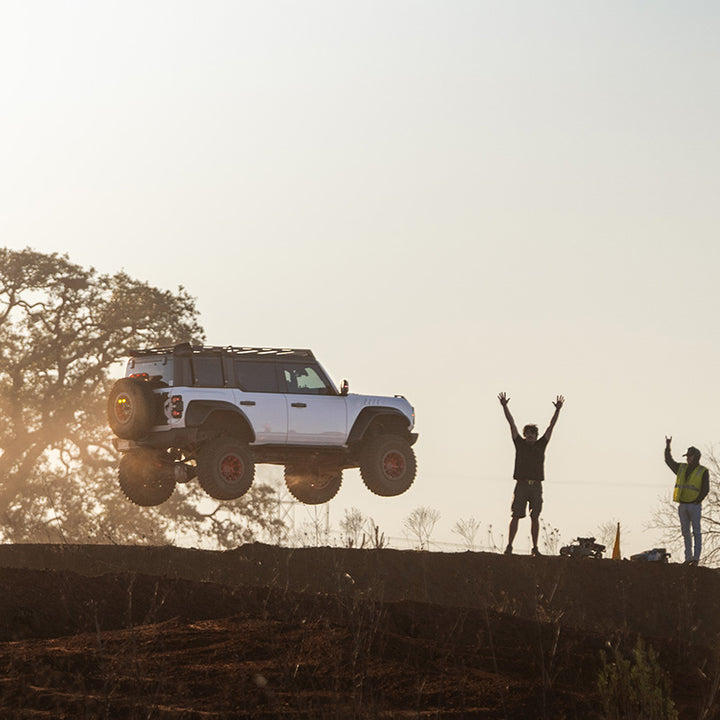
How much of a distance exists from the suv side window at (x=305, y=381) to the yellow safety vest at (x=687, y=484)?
518 centimetres

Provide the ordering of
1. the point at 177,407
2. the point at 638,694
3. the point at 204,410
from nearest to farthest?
the point at 638,694, the point at 177,407, the point at 204,410

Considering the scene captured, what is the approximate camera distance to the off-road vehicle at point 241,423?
1830 cm

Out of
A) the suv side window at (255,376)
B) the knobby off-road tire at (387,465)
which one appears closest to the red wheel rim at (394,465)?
the knobby off-road tire at (387,465)

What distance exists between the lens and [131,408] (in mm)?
18219

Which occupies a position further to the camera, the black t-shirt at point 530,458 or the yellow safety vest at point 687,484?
the yellow safety vest at point 687,484

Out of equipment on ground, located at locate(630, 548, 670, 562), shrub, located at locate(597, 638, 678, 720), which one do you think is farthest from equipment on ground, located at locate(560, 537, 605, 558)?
shrub, located at locate(597, 638, 678, 720)

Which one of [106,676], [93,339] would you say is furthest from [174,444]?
[93,339]

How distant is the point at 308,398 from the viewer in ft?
62.8

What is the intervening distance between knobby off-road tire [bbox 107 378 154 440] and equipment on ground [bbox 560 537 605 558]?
6.39m

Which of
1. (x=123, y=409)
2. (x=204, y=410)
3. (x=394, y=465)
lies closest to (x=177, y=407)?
(x=204, y=410)

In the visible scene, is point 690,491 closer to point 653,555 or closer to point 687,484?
point 687,484

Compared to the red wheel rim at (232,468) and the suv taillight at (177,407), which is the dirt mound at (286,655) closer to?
the red wheel rim at (232,468)

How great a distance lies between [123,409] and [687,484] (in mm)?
7994

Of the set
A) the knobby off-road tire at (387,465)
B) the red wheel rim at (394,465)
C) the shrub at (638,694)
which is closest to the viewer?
the shrub at (638,694)
